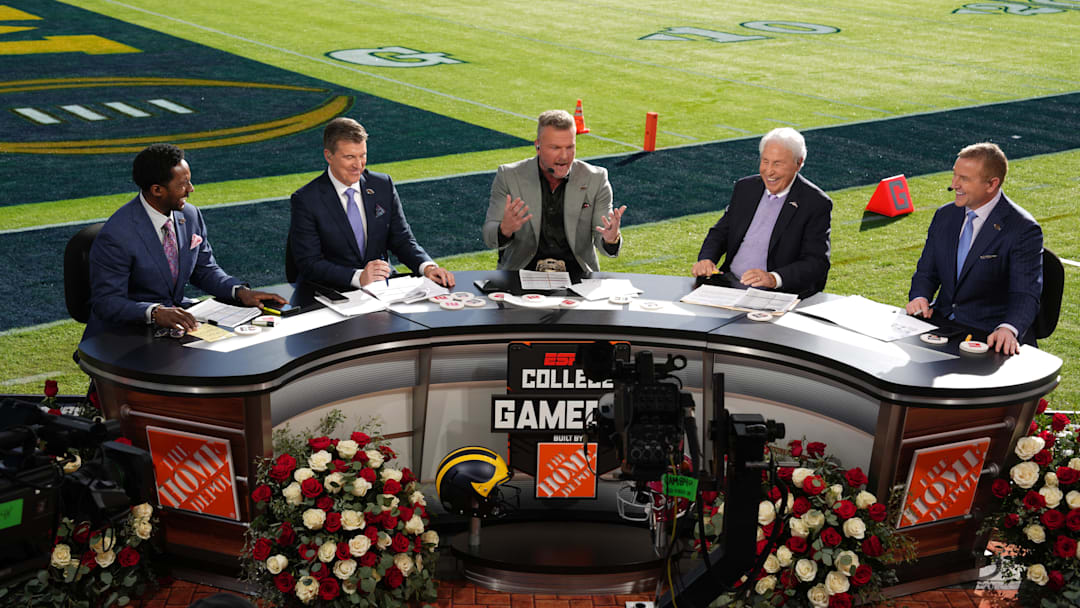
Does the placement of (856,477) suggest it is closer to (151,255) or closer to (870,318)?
(870,318)

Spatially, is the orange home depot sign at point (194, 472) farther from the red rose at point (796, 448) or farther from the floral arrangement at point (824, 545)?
the red rose at point (796, 448)

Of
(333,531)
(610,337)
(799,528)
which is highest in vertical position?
(610,337)

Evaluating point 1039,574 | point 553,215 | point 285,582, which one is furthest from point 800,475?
point 553,215

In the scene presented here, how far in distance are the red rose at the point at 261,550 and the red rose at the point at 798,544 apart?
89.3 inches

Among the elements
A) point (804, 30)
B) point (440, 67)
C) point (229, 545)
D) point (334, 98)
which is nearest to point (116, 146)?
point (334, 98)

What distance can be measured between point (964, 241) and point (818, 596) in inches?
86.3

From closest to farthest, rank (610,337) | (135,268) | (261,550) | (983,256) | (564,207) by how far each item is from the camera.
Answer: (261,550) → (610,337) → (135,268) → (983,256) → (564,207)

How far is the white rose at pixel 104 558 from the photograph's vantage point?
16.1 ft

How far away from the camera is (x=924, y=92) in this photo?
18531mm

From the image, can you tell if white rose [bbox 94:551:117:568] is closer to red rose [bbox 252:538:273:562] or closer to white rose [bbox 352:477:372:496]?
red rose [bbox 252:538:273:562]

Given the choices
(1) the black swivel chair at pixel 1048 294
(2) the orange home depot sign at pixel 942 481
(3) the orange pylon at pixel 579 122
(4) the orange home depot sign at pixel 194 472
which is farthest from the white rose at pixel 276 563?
(3) the orange pylon at pixel 579 122

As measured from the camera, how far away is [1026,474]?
5086 mm

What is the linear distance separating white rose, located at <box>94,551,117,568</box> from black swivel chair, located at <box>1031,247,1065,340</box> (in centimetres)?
466

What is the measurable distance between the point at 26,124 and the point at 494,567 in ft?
39.1
